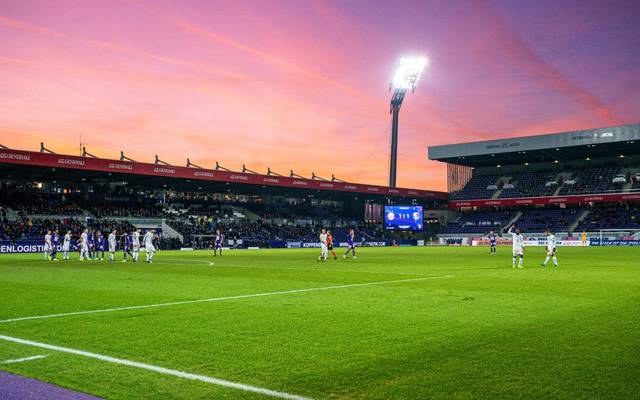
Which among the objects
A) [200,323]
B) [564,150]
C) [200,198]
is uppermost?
[564,150]

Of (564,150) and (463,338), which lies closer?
(463,338)

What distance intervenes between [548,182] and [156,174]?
62.7 meters

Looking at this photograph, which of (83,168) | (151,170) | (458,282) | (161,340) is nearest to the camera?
(161,340)

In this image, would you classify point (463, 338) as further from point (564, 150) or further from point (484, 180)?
point (484, 180)

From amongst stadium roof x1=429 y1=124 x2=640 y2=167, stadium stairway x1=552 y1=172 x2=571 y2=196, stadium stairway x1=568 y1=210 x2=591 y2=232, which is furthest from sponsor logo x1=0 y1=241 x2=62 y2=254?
stadium stairway x1=552 y1=172 x2=571 y2=196

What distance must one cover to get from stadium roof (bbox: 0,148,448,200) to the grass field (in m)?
40.8

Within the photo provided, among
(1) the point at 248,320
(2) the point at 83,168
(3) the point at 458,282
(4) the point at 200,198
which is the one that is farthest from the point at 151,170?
(1) the point at 248,320

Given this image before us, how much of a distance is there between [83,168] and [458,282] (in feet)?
155

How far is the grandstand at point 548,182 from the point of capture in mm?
78125

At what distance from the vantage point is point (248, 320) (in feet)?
34.1

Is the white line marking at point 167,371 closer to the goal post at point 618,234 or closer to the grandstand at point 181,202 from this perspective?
the grandstand at point 181,202

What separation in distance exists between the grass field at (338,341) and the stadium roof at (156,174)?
40.8 m

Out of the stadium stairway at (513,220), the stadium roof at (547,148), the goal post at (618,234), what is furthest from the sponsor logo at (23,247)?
the stadium roof at (547,148)

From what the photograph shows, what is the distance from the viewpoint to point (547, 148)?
81.8 m
